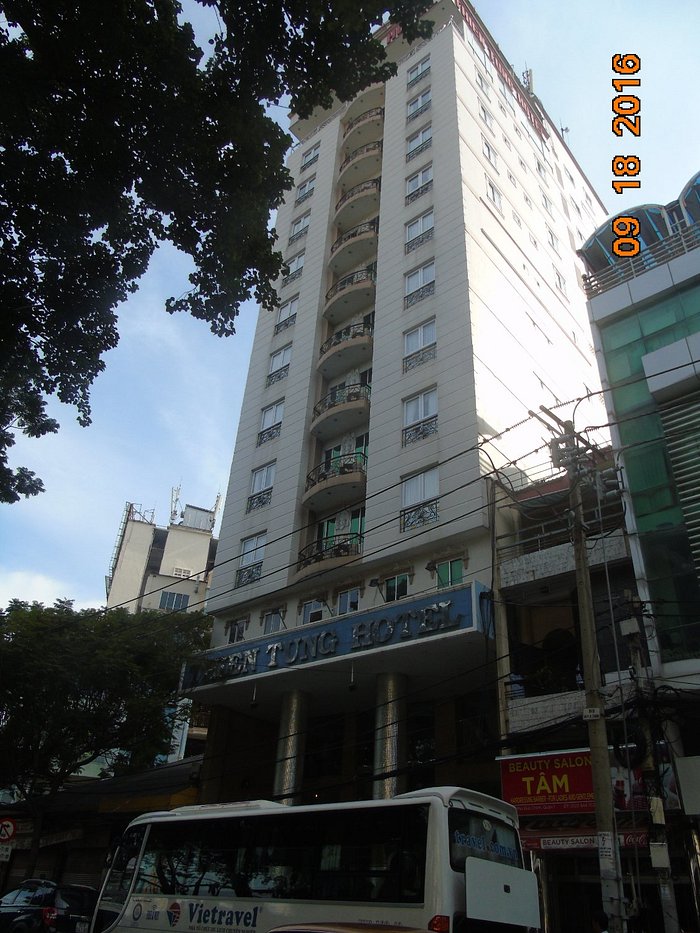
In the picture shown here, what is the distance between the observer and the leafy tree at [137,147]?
9320 mm

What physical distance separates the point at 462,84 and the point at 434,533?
77.4ft

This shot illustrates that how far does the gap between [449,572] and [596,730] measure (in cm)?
1023

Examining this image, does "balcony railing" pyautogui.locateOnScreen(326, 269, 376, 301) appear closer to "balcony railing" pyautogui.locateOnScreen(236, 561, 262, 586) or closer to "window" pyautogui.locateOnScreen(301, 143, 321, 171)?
"window" pyautogui.locateOnScreen(301, 143, 321, 171)

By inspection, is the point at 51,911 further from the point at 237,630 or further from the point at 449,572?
the point at 449,572

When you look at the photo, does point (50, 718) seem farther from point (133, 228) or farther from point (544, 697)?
point (133, 228)

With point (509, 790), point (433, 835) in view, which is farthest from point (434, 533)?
point (433, 835)

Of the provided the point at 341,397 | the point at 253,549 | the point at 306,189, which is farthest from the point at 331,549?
the point at 306,189

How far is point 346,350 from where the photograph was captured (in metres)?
27.9

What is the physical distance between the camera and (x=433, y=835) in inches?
349

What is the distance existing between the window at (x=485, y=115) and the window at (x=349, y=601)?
24240mm

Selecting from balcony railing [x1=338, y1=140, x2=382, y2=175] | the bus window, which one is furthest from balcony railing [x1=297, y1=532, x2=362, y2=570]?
balcony railing [x1=338, y1=140, x2=382, y2=175]

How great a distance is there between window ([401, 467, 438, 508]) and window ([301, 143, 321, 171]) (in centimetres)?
2372

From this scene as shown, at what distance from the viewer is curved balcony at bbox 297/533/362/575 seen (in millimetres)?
22659

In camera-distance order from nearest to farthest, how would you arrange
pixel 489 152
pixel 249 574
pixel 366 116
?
pixel 249 574
pixel 489 152
pixel 366 116
